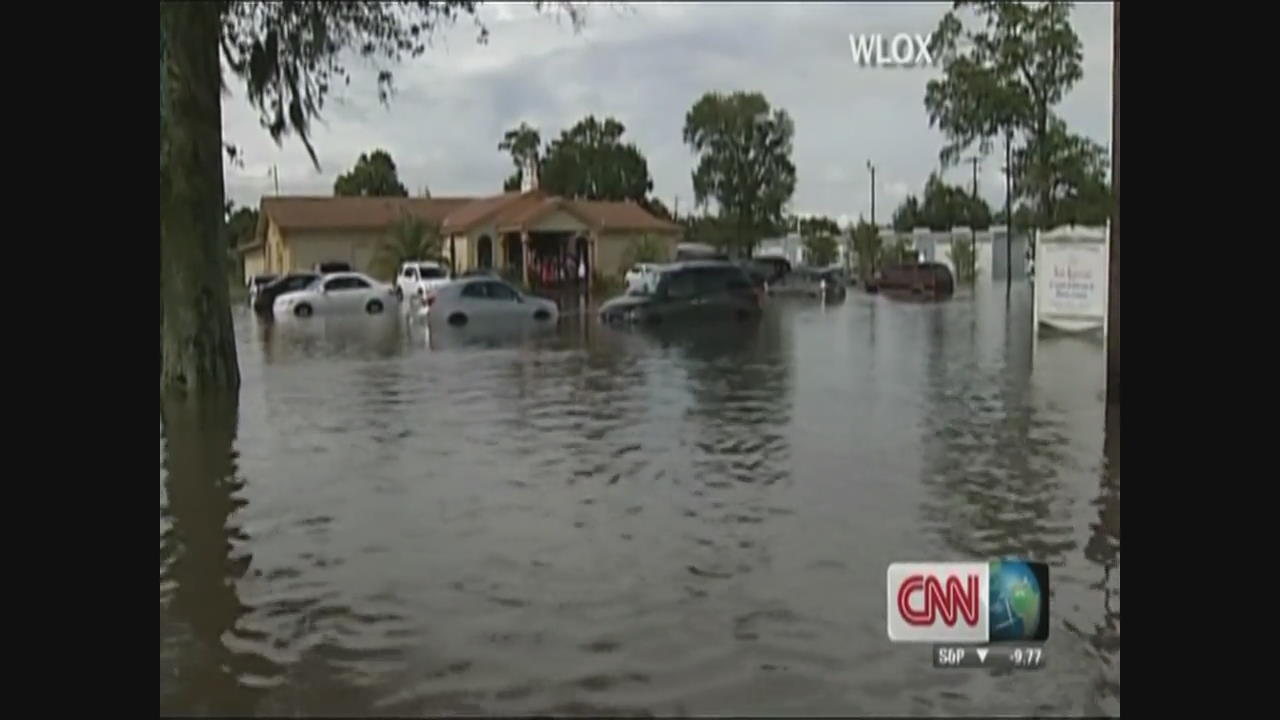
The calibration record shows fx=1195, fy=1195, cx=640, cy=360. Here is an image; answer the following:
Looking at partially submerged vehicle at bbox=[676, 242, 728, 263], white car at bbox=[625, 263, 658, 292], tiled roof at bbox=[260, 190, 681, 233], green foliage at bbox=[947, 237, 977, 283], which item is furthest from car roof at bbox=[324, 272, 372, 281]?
green foliage at bbox=[947, 237, 977, 283]

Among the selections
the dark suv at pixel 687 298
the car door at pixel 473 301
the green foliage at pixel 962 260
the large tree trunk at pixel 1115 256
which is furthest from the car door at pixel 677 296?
the large tree trunk at pixel 1115 256

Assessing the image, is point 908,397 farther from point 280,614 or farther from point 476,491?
point 280,614

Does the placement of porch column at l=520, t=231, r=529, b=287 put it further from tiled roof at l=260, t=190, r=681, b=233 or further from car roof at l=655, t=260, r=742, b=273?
car roof at l=655, t=260, r=742, b=273

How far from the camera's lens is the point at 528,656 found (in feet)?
8.61

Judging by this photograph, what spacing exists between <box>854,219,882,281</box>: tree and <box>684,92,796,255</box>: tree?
0.22 meters

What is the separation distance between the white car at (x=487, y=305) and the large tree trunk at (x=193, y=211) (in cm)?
65

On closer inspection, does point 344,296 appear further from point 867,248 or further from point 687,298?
point 867,248

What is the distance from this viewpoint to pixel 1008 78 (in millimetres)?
3119

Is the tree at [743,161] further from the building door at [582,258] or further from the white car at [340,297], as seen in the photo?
the white car at [340,297]

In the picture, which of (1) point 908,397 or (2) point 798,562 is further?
(1) point 908,397
